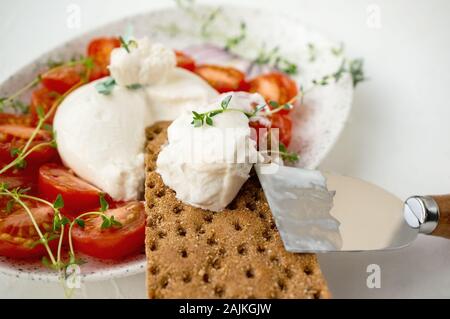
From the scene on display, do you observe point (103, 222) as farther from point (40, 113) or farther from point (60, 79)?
point (60, 79)

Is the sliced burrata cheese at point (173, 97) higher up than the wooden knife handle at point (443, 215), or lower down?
higher up

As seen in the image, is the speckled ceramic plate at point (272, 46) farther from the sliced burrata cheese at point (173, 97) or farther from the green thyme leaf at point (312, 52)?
the sliced burrata cheese at point (173, 97)

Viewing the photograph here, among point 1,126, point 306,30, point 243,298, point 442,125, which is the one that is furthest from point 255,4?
point 243,298

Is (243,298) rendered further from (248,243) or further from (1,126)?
(1,126)

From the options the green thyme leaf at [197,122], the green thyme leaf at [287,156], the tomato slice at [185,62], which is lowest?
the green thyme leaf at [287,156]

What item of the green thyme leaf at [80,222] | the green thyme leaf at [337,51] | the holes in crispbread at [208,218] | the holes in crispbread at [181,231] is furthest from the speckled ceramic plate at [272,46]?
the green thyme leaf at [80,222]

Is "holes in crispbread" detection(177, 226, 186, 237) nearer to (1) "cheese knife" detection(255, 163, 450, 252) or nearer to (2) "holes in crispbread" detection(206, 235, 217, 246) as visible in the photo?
(2) "holes in crispbread" detection(206, 235, 217, 246)
